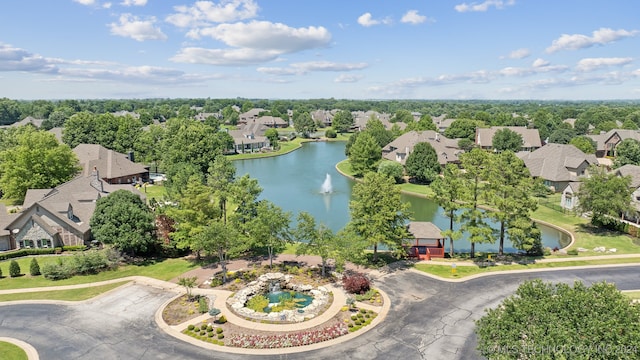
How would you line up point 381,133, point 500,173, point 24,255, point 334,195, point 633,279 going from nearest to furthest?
point 633,279 < point 500,173 < point 24,255 < point 334,195 < point 381,133

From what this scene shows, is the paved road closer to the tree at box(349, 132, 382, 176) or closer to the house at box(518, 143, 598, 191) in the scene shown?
the house at box(518, 143, 598, 191)

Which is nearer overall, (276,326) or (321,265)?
(276,326)

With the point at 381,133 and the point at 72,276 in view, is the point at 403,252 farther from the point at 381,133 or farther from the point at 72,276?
the point at 381,133

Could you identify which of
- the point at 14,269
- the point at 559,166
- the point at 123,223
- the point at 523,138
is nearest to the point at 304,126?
the point at 523,138

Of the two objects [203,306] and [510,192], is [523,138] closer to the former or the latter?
[510,192]

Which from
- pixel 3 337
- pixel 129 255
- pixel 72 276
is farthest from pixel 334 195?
pixel 3 337

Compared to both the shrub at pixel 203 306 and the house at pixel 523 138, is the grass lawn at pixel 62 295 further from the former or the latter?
the house at pixel 523 138

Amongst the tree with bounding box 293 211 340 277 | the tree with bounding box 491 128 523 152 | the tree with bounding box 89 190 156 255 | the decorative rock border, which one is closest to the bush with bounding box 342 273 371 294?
the decorative rock border
